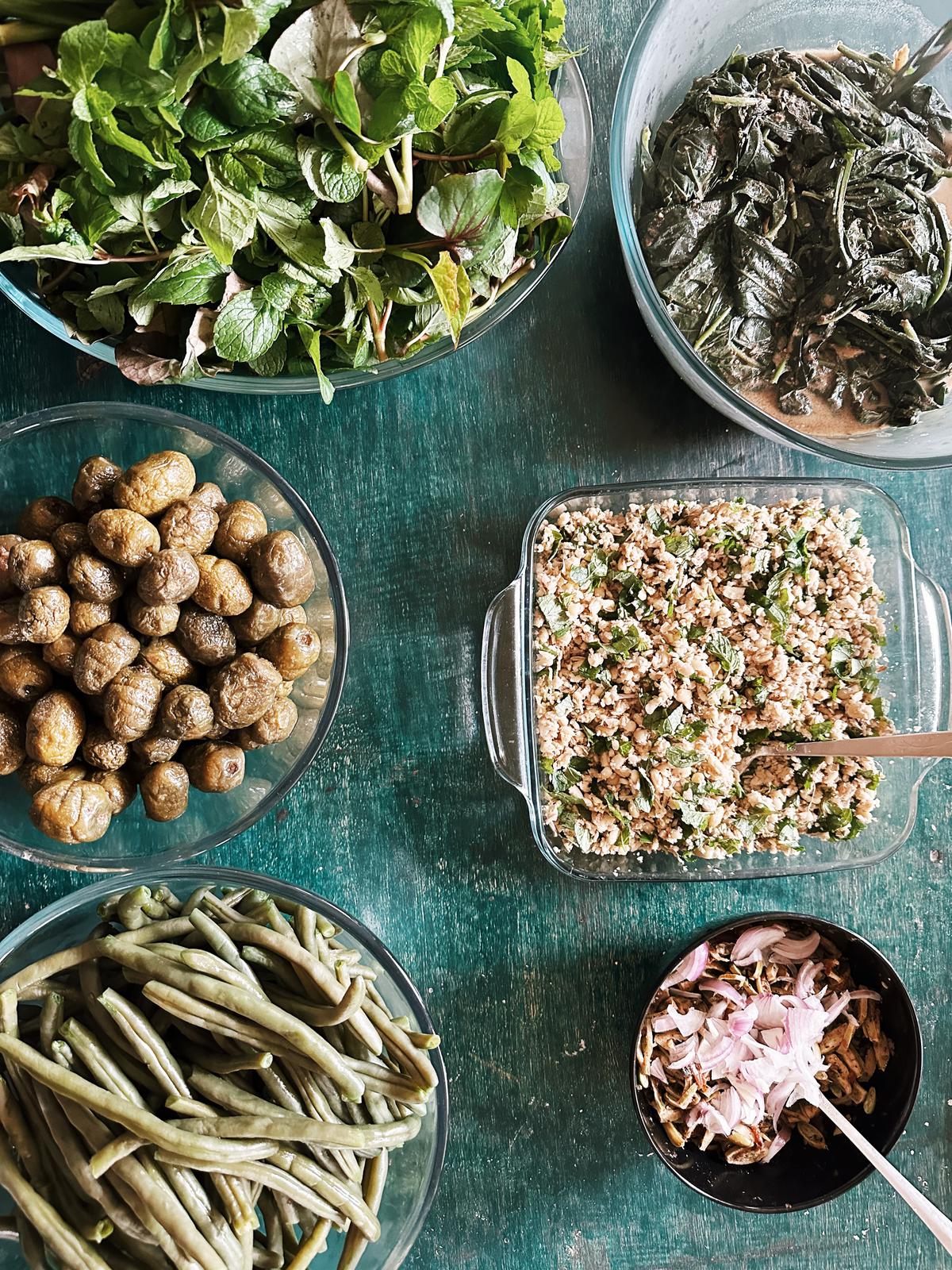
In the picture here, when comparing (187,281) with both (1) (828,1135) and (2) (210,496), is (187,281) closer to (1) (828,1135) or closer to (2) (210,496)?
(2) (210,496)

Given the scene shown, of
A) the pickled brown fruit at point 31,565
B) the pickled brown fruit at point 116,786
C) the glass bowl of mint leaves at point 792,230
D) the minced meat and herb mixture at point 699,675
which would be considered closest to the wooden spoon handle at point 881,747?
the minced meat and herb mixture at point 699,675

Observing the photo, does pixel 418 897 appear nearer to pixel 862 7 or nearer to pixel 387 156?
pixel 387 156

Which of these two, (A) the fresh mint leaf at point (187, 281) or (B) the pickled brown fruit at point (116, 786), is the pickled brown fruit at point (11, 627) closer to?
(B) the pickled brown fruit at point (116, 786)

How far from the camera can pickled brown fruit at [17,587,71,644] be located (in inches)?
40.9

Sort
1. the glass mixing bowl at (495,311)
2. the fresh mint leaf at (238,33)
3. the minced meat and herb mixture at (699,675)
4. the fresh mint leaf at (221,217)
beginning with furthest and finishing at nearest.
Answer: the minced meat and herb mixture at (699,675), the glass mixing bowl at (495,311), the fresh mint leaf at (221,217), the fresh mint leaf at (238,33)

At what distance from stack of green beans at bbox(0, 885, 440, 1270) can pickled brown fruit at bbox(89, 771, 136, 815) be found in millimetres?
105

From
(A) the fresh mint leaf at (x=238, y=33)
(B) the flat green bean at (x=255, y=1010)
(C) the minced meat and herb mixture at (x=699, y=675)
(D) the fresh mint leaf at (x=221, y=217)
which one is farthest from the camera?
(C) the minced meat and herb mixture at (x=699, y=675)

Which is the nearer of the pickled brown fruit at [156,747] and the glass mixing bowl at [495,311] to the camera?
the pickled brown fruit at [156,747]

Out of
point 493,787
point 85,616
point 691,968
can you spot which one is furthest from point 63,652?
point 691,968

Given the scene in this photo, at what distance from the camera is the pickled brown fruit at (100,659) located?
1052mm

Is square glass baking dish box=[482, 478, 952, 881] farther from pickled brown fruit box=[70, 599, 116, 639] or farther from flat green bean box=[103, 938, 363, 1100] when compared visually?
pickled brown fruit box=[70, 599, 116, 639]

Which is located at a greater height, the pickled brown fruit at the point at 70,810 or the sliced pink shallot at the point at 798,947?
the pickled brown fruit at the point at 70,810

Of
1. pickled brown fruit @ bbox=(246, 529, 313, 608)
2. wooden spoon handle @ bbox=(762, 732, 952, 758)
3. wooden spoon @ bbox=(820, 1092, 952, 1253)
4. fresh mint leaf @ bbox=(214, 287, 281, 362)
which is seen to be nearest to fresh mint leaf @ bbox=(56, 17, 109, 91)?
fresh mint leaf @ bbox=(214, 287, 281, 362)

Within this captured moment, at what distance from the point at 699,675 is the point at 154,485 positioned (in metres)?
0.73
